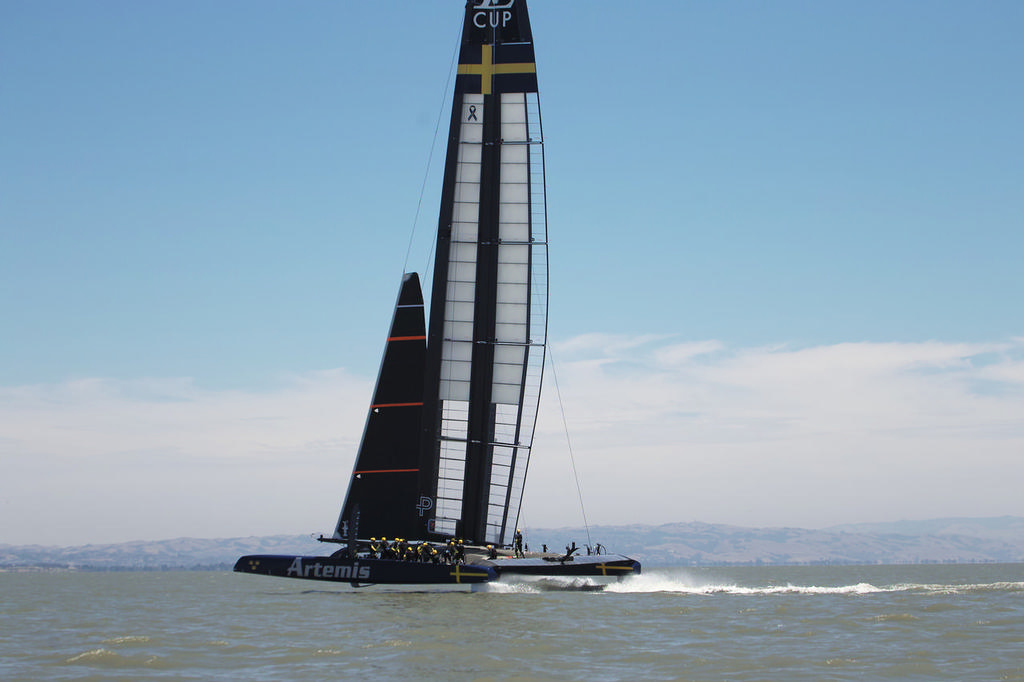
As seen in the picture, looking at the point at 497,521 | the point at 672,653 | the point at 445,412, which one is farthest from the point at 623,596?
the point at 672,653

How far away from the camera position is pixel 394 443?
103ft

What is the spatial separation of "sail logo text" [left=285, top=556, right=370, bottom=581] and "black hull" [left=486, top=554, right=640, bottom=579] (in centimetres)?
356

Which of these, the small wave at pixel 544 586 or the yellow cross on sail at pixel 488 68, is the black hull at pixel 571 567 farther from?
the yellow cross on sail at pixel 488 68

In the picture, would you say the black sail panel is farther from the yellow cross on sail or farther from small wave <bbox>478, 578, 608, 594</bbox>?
the yellow cross on sail

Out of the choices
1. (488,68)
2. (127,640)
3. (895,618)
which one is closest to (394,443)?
(488,68)

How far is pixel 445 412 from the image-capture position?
1238 inches

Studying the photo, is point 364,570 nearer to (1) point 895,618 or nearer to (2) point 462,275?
(2) point 462,275

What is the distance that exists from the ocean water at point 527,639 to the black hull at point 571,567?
524mm

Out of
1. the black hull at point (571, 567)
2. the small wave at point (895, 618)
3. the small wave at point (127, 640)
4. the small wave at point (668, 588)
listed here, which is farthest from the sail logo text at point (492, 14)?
the small wave at point (127, 640)

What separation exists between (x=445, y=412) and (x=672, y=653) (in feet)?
52.2

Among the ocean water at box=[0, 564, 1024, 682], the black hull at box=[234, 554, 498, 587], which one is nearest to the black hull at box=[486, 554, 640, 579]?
the ocean water at box=[0, 564, 1024, 682]

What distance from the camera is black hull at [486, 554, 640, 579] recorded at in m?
27.9

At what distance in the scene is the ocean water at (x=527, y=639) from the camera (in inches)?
582

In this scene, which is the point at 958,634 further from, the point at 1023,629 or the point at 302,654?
the point at 302,654
